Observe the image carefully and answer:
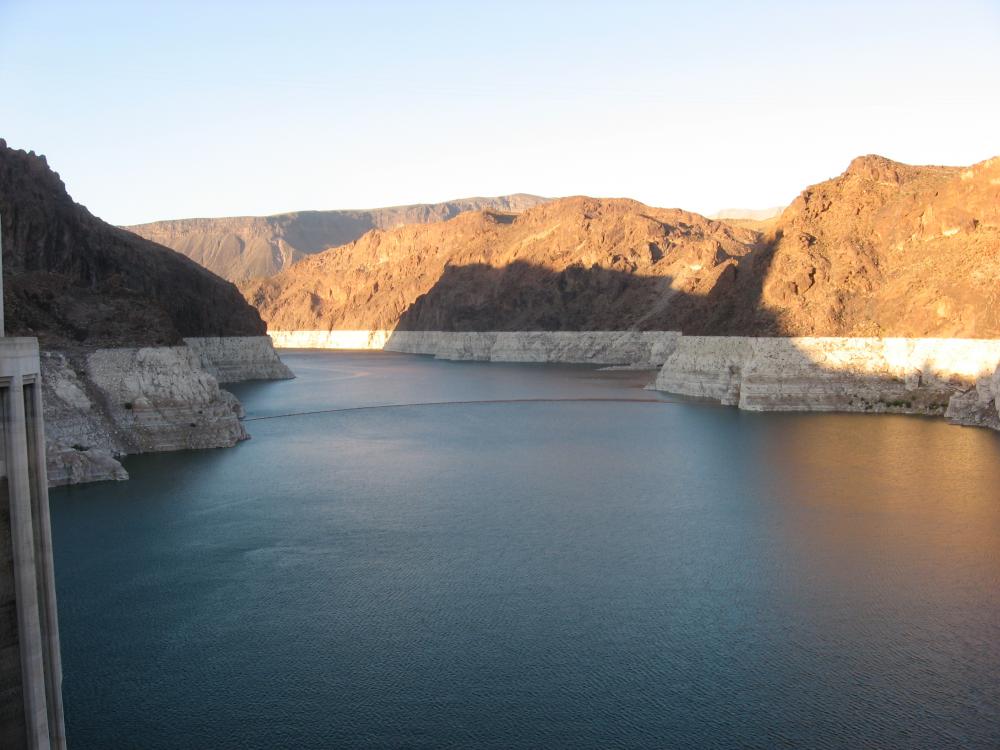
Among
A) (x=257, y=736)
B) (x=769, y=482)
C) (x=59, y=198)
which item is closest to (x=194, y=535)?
(x=257, y=736)

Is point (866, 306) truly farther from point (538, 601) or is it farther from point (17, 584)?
point (17, 584)

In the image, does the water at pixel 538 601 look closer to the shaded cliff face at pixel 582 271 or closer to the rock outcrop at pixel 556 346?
the rock outcrop at pixel 556 346

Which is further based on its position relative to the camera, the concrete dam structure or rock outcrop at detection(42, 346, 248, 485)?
rock outcrop at detection(42, 346, 248, 485)

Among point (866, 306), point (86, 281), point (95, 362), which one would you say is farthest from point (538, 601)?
point (86, 281)

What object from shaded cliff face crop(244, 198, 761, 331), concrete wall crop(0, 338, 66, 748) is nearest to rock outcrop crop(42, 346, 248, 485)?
concrete wall crop(0, 338, 66, 748)

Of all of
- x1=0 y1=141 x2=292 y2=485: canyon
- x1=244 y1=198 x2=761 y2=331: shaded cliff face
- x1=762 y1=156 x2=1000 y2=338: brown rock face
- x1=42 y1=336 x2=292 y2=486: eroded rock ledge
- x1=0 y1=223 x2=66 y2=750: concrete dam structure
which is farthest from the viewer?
x1=244 y1=198 x2=761 y2=331: shaded cliff face

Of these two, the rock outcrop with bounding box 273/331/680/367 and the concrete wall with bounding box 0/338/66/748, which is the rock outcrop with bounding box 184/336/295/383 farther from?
the concrete wall with bounding box 0/338/66/748
